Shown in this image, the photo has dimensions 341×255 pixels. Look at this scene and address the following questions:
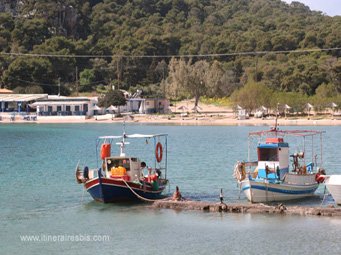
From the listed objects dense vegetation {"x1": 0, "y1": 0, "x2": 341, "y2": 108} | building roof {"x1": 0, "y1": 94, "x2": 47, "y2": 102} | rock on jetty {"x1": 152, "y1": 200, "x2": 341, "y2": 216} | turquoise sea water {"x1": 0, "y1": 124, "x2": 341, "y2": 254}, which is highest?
dense vegetation {"x1": 0, "y1": 0, "x2": 341, "y2": 108}

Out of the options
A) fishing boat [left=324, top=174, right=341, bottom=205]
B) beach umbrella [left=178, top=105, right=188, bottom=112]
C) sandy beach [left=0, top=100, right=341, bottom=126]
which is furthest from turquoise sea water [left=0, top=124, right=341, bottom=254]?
beach umbrella [left=178, top=105, right=188, bottom=112]

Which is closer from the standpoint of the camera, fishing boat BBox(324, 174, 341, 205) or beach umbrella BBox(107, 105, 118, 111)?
fishing boat BBox(324, 174, 341, 205)

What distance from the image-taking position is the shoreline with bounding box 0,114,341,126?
93.4 metres

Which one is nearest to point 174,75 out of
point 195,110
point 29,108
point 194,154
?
point 195,110

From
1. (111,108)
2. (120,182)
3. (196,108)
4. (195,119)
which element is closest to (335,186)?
(120,182)

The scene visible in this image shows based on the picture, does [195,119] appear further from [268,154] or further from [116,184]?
[116,184]

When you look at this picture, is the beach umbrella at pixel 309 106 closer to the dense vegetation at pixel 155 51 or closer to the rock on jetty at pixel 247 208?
the dense vegetation at pixel 155 51

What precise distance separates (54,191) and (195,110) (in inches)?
3225

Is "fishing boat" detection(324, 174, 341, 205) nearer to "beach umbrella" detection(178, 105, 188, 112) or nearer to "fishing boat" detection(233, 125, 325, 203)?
"fishing boat" detection(233, 125, 325, 203)

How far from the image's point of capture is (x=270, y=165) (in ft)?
104

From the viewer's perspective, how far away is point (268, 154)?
32.0 meters

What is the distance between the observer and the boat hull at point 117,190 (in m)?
30.5

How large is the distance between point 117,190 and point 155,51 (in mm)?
121929

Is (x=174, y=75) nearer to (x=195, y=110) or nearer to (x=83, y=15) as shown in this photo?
(x=195, y=110)
